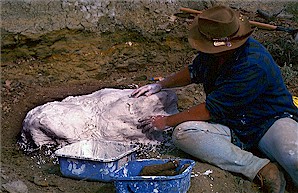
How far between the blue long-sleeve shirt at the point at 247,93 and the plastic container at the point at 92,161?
2.17 feet

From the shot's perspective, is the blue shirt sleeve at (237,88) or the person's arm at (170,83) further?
the person's arm at (170,83)

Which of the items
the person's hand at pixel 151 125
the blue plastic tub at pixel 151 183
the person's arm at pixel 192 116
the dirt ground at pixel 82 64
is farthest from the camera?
the dirt ground at pixel 82 64

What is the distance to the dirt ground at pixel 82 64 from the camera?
16.0ft

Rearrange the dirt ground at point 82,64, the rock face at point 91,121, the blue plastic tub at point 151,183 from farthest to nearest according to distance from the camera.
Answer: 1. the dirt ground at point 82,64
2. the rock face at point 91,121
3. the blue plastic tub at point 151,183

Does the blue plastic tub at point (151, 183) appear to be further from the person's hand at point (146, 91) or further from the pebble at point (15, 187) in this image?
the person's hand at point (146, 91)

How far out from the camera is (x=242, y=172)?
3.72m

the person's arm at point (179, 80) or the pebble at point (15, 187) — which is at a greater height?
the person's arm at point (179, 80)

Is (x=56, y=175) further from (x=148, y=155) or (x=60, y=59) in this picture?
(x=60, y=59)

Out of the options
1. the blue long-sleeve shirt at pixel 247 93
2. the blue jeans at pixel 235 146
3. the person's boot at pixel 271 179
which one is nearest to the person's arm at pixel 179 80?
the blue long-sleeve shirt at pixel 247 93

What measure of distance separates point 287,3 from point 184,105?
2681 mm

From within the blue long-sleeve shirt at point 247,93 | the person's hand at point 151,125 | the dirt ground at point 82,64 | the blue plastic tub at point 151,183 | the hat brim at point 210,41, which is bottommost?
the dirt ground at point 82,64

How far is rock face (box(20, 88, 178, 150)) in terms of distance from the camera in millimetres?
4141

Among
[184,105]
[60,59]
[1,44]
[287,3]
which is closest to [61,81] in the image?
[60,59]

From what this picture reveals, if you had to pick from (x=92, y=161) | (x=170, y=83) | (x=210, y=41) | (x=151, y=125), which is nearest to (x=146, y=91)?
(x=170, y=83)
